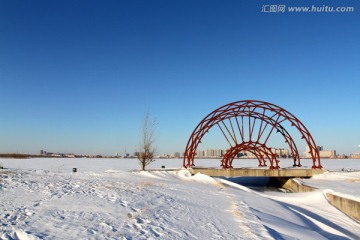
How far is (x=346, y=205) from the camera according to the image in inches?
516

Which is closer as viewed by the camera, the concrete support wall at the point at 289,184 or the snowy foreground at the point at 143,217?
the snowy foreground at the point at 143,217

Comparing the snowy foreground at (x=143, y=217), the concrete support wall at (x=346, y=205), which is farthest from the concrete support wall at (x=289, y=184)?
the snowy foreground at (x=143, y=217)

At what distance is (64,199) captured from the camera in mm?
9922

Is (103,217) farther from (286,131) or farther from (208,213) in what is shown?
(286,131)

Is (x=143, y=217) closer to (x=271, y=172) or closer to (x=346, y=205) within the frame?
(x=346, y=205)

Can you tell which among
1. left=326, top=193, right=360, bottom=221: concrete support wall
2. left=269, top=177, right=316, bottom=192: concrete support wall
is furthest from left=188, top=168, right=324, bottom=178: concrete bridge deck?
left=326, top=193, right=360, bottom=221: concrete support wall

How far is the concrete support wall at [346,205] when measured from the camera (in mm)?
12223

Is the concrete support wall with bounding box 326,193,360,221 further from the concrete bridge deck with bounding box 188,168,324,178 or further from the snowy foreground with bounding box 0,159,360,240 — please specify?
the concrete bridge deck with bounding box 188,168,324,178

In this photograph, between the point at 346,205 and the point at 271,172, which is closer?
the point at 346,205

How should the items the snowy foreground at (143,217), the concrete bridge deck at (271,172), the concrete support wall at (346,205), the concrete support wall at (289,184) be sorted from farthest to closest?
1. the concrete bridge deck at (271,172)
2. the concrete support wall at (289,184)
3. the concrete support wall at (346,205)
4. the snowy foreground at (143,217)

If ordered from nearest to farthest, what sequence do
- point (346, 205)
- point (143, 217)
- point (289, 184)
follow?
point (143, 217)
point (346, 205)
point (289, 184)

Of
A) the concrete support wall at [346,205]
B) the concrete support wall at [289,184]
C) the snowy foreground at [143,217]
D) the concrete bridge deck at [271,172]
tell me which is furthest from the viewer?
the concrete bridge deck at [271,172]

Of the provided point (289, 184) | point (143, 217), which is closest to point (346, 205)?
point (143, 217)

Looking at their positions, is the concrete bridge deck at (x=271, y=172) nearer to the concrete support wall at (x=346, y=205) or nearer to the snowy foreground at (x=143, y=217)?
the concrete support wall at (x=346, y=205)
